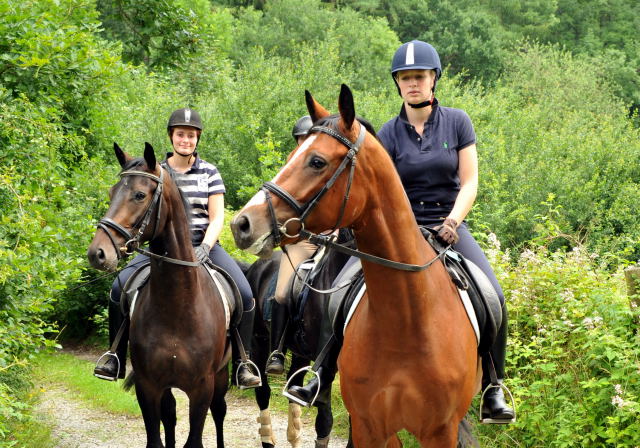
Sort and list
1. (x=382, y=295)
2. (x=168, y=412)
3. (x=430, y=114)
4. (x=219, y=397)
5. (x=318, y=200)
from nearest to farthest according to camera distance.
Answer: (x=318, y=200)
(x=382, y=295)
(x=430, y=114)
(x=168, y=412)
(x=219, y=397)

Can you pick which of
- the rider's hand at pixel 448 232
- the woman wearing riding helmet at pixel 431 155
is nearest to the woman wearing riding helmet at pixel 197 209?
the woman wearing riding helmet at pixel 431 155

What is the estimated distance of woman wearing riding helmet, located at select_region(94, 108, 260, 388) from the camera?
7.08 meters

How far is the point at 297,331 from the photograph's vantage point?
7.65 metres

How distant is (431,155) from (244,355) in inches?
123

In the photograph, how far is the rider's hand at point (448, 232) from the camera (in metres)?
4.63

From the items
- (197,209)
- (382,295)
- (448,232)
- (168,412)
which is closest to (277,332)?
(168,412)

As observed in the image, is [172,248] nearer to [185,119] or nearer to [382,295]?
[185,119]

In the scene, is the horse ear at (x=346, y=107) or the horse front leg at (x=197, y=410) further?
the horse front leg at (x=197, y=410)

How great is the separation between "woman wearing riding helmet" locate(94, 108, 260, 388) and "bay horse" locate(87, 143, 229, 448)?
0.58m

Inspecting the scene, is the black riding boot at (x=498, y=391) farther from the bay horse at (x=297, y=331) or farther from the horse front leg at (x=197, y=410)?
the horse front leg at (x=197, y=410)

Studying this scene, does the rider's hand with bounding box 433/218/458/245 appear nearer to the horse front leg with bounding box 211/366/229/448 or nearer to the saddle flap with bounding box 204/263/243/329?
the saddle flap with bounding box 204/263/243/329

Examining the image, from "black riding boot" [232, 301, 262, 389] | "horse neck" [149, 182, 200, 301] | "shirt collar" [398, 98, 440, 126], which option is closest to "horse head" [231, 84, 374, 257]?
"shirt collar" [398, 98, 440, 126]

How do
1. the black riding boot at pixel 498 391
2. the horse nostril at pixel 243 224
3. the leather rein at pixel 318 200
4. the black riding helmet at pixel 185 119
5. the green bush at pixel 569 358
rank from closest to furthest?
the horse nostril at pixel 243 224, the leather rein at pixel 318 200, the black riding boot at pixel 498 391, the green bush at pixel 569 358, the black riding helmet at pixel 185 119

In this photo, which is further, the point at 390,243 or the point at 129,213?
the point at 129,213
